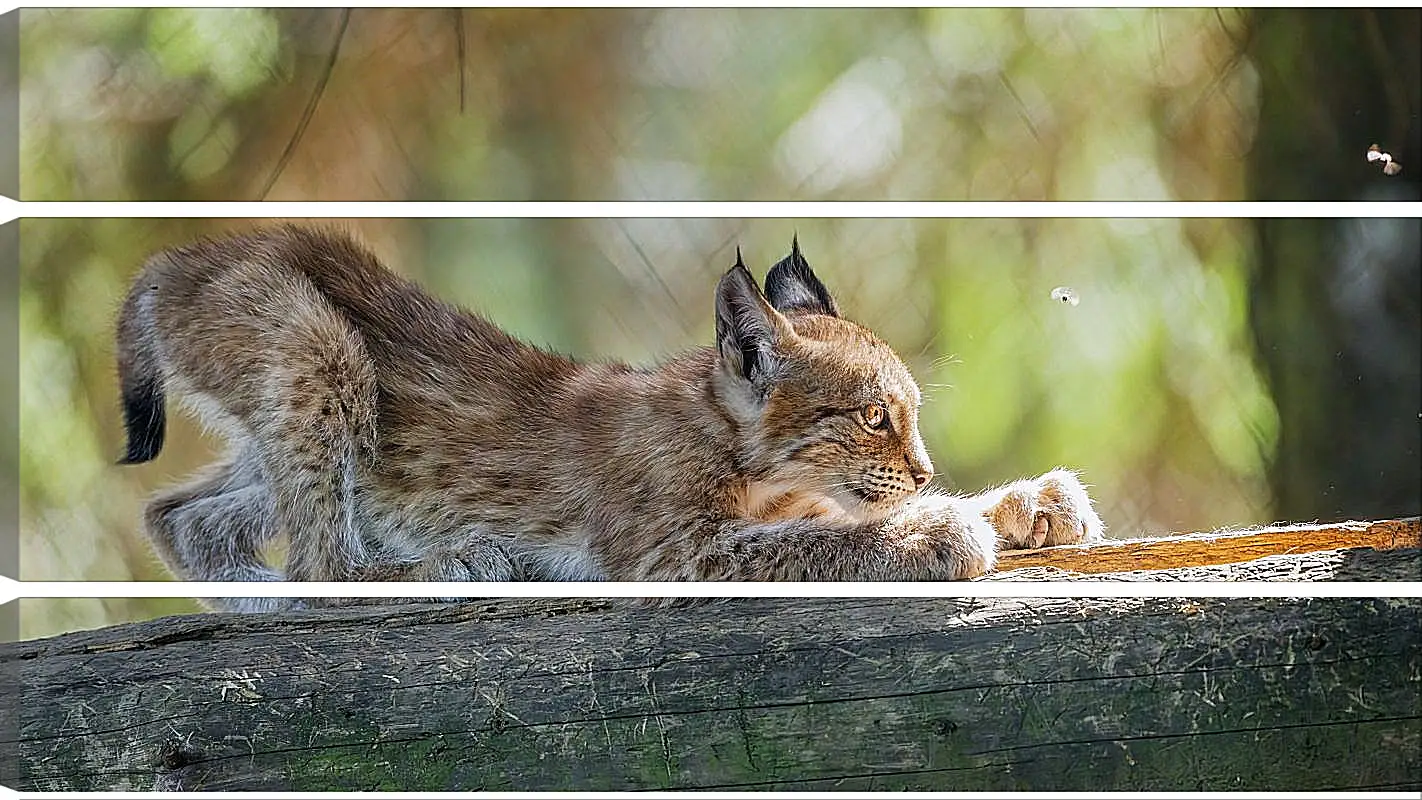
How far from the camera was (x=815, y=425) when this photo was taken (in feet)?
6.17

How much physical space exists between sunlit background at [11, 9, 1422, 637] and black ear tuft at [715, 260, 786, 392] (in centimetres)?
48

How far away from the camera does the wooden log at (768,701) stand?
59.6 inches

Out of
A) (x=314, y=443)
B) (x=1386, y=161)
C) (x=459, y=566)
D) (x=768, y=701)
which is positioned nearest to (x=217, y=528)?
(x=314, y=443)

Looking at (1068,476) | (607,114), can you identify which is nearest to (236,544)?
(607,114)

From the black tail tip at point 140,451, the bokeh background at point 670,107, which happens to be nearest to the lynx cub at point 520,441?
the black tail tip at point 140,451

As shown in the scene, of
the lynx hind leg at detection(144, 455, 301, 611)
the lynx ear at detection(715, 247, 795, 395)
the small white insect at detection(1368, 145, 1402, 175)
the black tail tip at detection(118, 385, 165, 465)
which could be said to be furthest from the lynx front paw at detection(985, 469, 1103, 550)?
the black tail tip at detection(118, 385, 165, 465)

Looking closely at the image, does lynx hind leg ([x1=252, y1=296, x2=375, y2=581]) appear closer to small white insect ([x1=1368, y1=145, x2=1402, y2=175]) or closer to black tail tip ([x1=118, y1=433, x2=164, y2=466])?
black tail tip ([x1=118, y1=433, x2=164, y2=466])

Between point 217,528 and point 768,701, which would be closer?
point 768,701

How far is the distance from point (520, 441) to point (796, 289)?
1.36 ft

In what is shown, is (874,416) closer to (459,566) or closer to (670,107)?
(459,566)

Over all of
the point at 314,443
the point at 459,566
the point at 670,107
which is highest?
the point at 670,107

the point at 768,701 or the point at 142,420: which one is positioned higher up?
the point at 142,420

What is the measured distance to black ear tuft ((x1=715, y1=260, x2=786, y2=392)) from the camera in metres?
1.77

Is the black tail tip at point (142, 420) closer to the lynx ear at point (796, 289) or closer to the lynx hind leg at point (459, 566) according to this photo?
the lynx hind leg at point (459, 566)
